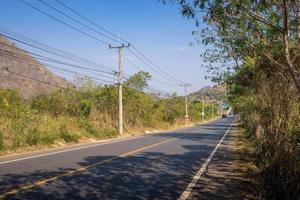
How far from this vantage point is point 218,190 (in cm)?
1080

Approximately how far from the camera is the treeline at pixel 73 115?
79.0 ft

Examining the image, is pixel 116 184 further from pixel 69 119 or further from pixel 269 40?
pixel 69 119

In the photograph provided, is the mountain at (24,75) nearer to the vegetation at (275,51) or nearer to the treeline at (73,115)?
the treeline at (73,115)

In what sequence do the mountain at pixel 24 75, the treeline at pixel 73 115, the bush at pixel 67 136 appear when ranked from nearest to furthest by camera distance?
1. the treeline at pixel 73 115
2. the bush at pixel 67 136
3. the mountain at pixel 24 75

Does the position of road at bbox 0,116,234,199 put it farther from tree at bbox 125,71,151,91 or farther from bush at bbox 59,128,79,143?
tree at bbox 125,71,151,91

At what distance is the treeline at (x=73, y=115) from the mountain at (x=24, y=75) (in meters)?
9.73

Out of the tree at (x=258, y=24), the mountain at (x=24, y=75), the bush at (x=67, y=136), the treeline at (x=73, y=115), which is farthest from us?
the mountain at (x=24, y=75)

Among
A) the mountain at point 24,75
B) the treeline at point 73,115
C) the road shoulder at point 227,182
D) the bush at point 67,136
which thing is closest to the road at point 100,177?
the road shoulder at point 227,182

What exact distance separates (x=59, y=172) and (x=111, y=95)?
1410 inches

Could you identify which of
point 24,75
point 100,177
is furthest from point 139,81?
point 100,177

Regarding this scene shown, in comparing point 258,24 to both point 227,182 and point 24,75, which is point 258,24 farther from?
point 24,75

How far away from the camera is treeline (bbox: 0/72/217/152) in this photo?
24.1 metres

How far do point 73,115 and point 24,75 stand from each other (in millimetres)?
31704

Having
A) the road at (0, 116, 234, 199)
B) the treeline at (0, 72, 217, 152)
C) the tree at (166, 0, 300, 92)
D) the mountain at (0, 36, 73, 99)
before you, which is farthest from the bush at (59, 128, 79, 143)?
the mountain at (0, 36, 73, 99)
